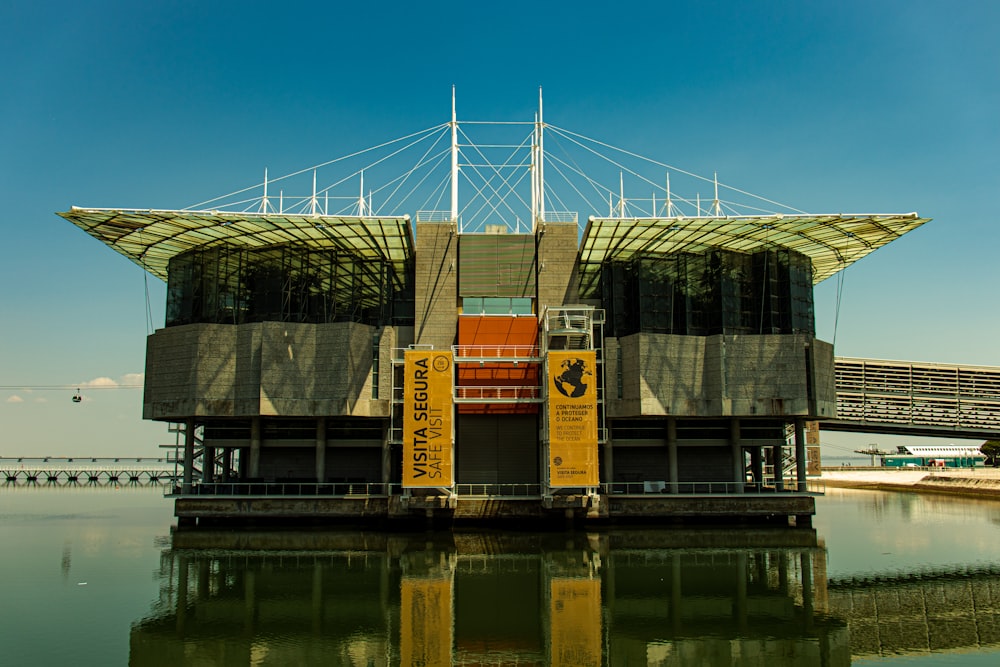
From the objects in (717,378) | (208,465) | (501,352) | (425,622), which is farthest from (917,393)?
(425,622)

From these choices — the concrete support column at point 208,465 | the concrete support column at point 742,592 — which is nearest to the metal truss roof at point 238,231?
the concrete support column at point 208,465

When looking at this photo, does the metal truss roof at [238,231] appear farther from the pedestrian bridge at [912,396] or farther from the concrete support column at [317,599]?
the pedestrian bridge at [912,396]

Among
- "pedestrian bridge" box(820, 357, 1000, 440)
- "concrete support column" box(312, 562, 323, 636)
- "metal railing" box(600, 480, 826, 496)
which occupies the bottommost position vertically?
"concrete support column" box(312, 562, 323, 636)

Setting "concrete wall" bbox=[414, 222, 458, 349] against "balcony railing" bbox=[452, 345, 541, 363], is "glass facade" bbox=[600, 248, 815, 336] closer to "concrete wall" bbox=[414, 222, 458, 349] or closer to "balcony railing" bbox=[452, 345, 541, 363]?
"balcony railing" bbox=[452, 345, 541, 363]

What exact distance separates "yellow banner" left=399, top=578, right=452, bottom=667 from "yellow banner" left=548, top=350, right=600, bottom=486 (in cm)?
1726

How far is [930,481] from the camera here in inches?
4109

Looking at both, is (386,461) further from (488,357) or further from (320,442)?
(488,357)

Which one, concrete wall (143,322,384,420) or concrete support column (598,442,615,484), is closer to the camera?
concrete wall (143,322,384,420)

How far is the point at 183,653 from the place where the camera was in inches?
903

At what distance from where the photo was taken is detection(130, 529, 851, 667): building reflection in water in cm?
2322

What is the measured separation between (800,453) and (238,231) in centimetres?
4645

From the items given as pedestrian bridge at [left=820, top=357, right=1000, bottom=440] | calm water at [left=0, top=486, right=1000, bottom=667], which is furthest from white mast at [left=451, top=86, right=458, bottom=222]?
pedestrian bridge at [left=820, top=357, right=1000, bottom=440]

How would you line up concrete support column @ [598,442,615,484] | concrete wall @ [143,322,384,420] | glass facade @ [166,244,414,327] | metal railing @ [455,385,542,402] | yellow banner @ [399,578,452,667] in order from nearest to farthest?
yellow banner @ [399,578,452,667] < concrete wall @ [143,322,384,420] < metal railing @ [455,385,542,402] < concrete support column @ [598,442,615,484] < glass facade @ [166,244,414,327]

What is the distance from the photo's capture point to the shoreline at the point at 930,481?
290 feet
